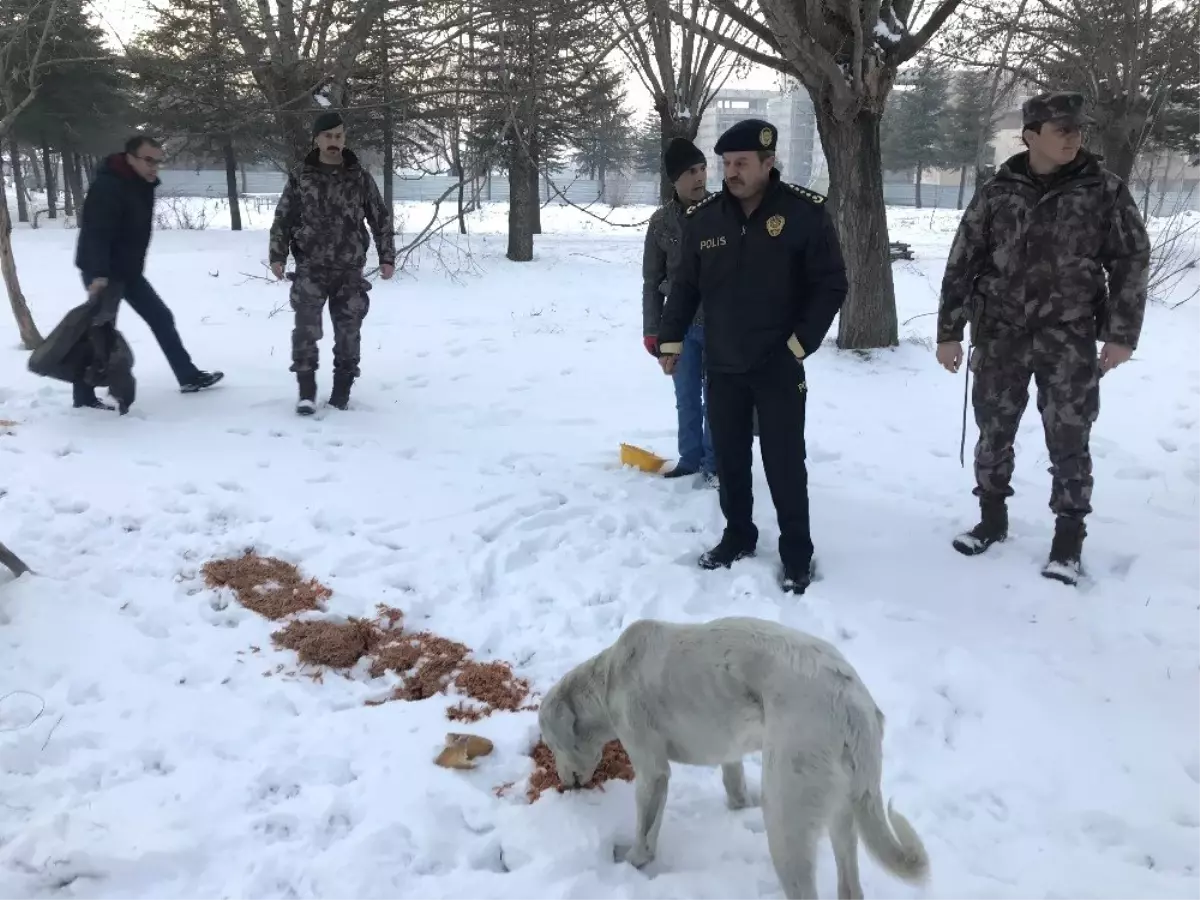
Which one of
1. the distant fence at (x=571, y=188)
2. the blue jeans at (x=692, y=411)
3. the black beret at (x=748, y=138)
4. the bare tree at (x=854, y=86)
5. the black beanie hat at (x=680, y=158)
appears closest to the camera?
the black beret at (x=748, y=138)

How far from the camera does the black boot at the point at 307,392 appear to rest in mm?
6633

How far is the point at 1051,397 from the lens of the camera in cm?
405

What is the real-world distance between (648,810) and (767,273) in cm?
237

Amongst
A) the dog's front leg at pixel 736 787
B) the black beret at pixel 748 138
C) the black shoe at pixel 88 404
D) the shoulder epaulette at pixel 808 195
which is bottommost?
the dog's front leg at pixel 736 787

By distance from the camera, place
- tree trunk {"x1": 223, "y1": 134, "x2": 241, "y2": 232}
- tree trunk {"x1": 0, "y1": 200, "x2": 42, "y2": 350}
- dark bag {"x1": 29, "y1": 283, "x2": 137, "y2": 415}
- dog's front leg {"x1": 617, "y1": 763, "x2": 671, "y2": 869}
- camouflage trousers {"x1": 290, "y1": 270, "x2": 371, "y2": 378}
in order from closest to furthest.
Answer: dog's front leg {"x1": 617, "y1": 763, "x2": 671, "y2": 869}
dark bag {"x1": 29, "y1": 283, "x2": 137, "y2": 415}
camouflage trousers {"x1": 290, "y1": 270, "x2": 371, "y2": 378}
tree trunk {"x1": 0, "y1": 200, "x2": 42, "y2": 350}
tree trunk {"x1": 223, "y1": 134, "x2": 241, "y2": 232}

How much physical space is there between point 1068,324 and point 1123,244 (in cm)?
41

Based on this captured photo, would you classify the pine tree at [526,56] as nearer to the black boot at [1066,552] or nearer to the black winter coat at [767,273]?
the black winter coat at [767,273]

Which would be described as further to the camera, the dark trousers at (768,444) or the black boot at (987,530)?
the black boot at (987,530)

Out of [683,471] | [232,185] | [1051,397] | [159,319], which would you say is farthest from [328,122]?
[232,185]

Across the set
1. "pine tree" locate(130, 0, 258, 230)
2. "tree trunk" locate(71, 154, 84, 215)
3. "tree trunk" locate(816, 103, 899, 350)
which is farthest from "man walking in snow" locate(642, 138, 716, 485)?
"tree trunk" locate(71, 154, 84, 215)

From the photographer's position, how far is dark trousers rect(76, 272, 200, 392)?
6.60m

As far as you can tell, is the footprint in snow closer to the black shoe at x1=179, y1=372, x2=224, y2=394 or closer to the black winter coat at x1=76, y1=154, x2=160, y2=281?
the black shoe at x1=179, y1=372, x2=224, y2=394

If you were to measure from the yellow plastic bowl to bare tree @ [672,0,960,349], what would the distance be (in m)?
3.72

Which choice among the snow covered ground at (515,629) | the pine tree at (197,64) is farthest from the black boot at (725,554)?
the pine tree at (197,64)
